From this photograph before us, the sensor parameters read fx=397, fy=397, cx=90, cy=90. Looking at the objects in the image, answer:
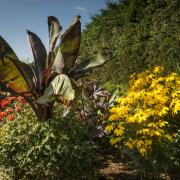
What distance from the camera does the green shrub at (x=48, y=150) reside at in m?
5.54

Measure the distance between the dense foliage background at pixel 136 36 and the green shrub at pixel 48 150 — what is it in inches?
161

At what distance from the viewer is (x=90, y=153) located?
5.64 m

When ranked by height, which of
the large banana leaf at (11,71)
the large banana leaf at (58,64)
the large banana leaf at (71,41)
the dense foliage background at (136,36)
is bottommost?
the large banana leaf at (11,71)

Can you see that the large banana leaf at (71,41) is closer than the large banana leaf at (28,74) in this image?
No

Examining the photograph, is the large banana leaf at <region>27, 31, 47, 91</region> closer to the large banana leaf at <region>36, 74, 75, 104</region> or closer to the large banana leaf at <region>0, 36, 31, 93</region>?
the large banana leaf at <region>0, 36, 31, 93</region>

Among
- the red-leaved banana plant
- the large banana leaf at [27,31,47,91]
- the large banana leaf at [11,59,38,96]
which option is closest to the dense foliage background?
the red-leaved banana plant

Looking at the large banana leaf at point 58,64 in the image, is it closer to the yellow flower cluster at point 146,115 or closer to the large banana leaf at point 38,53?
the large banana leaf at point 38,53

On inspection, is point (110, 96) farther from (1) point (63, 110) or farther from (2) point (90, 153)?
(2) point (90, 153)

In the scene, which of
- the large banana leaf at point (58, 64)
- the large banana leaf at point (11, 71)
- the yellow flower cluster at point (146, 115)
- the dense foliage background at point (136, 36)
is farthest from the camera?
the dense foliage background at point (136, 36)

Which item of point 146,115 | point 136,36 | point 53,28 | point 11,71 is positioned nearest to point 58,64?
point 11,71

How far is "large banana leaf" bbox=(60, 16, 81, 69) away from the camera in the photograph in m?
6.00

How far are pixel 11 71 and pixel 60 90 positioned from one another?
0.93 metres

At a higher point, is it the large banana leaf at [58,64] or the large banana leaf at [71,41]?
the large banana leaf at [71,41]

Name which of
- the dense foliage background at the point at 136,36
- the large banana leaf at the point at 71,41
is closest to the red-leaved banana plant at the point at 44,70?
the large banana leaf at the point at 71,41
